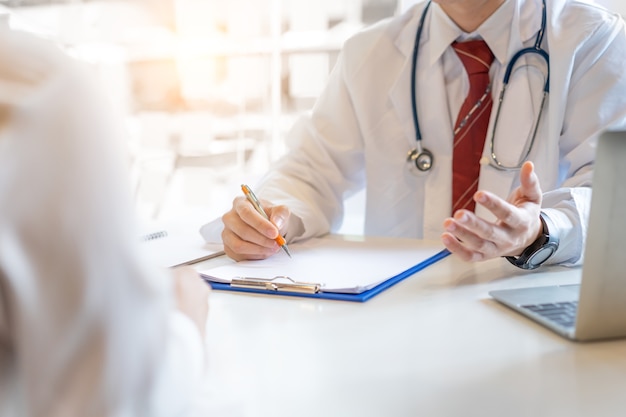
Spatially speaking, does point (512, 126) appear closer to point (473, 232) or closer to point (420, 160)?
point (420, 160)

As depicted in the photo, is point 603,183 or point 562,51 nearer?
point 603,183

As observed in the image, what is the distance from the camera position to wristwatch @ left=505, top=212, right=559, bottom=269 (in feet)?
3.17

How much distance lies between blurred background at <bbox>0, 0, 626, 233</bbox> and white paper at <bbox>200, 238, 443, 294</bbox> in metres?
2.25

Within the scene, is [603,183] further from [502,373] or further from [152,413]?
[152,413]

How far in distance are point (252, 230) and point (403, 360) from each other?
0.49 metres

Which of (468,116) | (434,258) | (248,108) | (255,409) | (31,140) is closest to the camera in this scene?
(31,140)

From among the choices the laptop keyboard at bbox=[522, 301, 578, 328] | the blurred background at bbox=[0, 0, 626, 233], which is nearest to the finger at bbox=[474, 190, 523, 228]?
the laptop keyboard at bbox=[522, 301, 578, 328]

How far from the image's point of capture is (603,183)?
2.06 ft

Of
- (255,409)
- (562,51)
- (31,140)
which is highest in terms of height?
(562,51)

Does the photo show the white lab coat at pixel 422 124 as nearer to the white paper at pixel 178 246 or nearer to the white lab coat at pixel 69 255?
the white paper at pixel 178 246

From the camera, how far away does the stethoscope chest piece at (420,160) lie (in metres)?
1.43

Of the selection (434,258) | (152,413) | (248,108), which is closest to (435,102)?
(434,258)

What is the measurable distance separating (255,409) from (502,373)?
0.24 metres

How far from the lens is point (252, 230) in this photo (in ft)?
3.55
